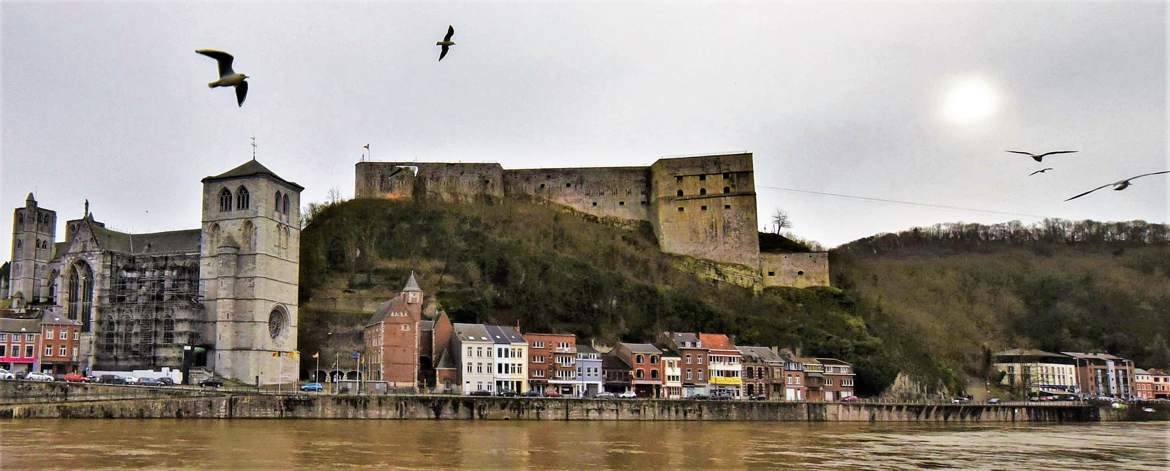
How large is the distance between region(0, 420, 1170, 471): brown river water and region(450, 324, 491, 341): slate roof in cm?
1503

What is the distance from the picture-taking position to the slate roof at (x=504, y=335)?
3440 inches

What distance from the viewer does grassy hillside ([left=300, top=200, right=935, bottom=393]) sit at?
9681cm

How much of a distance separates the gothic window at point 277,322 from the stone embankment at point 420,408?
13448 mm

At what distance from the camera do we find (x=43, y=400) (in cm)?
6706

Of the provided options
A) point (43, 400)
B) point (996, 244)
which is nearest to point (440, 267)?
point (43, 400)

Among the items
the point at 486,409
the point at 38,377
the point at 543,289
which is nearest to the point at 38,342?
the point at 38,377

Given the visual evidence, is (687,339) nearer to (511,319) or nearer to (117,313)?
(511,319)

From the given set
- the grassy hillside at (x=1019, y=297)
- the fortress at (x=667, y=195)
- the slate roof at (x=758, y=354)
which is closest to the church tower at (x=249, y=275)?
the fortress at (x=667, y=195)

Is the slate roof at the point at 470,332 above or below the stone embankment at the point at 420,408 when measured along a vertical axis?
above

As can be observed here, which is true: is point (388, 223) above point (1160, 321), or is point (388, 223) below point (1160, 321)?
above

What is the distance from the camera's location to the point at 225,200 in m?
88.3

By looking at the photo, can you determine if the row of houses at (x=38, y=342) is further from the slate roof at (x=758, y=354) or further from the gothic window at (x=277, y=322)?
the slate roof at (x=758, y=354)

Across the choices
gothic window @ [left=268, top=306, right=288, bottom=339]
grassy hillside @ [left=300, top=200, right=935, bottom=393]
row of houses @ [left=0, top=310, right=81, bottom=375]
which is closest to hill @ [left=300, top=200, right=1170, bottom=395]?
grassy hillside @ [left=300, top=200, right=935, bottom=393]

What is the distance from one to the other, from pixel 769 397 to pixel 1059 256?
3959 inches
